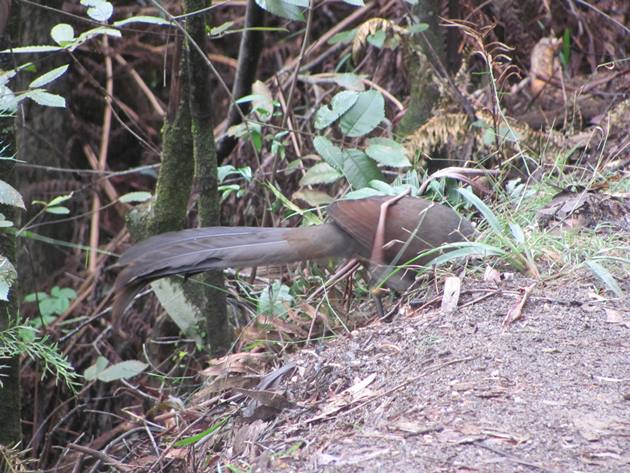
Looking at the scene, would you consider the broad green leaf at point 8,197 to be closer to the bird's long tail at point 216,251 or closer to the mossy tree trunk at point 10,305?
the mossy tree trunk at point 10,305

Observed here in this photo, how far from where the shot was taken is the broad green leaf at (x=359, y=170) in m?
3.77

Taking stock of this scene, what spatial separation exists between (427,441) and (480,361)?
429mm

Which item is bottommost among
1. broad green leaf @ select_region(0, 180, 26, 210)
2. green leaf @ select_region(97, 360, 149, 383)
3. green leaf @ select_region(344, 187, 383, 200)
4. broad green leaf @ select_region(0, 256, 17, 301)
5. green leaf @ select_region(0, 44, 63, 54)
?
green leaf @ select_region(97, 360, 149, 383)

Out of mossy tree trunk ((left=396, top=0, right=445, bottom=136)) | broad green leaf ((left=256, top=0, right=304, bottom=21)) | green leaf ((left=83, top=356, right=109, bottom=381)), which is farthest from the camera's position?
mossy tree trunk ((left=396, top=0, right=445, bottom=136))

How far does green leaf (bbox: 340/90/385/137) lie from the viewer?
374cm

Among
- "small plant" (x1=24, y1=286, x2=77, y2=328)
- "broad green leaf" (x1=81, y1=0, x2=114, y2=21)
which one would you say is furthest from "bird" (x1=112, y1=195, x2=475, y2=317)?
"small plant" (x1=24, y1=286, x2=77, y2=328)

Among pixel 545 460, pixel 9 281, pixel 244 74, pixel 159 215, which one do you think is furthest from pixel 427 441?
pixel 244 74

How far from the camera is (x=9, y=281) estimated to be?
2336mm

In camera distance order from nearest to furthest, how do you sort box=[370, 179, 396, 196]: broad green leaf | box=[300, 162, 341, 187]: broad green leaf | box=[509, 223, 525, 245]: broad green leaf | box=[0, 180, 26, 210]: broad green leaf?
1. box=[0, 180, 26, 210]: broad green leaf
2. box=[509, 223, 525, 245]: broad green leaf
3. box=[370, 179, 396, 196]: broad green leaf
4. box=[300, 162, 341, 187]: broad green leaf

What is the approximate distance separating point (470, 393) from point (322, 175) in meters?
1.83

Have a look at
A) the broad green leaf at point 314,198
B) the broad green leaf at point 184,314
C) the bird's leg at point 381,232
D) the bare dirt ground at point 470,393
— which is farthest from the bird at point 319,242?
the broad green leaf at point 184,314

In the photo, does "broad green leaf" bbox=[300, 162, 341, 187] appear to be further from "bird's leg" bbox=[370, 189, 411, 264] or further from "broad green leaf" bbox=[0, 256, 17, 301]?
"broad green leaf" bbox=[0, 256, 17, 301]

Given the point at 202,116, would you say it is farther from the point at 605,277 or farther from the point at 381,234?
the point at 605,277

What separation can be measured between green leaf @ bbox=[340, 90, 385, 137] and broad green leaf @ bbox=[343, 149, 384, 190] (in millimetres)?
118
